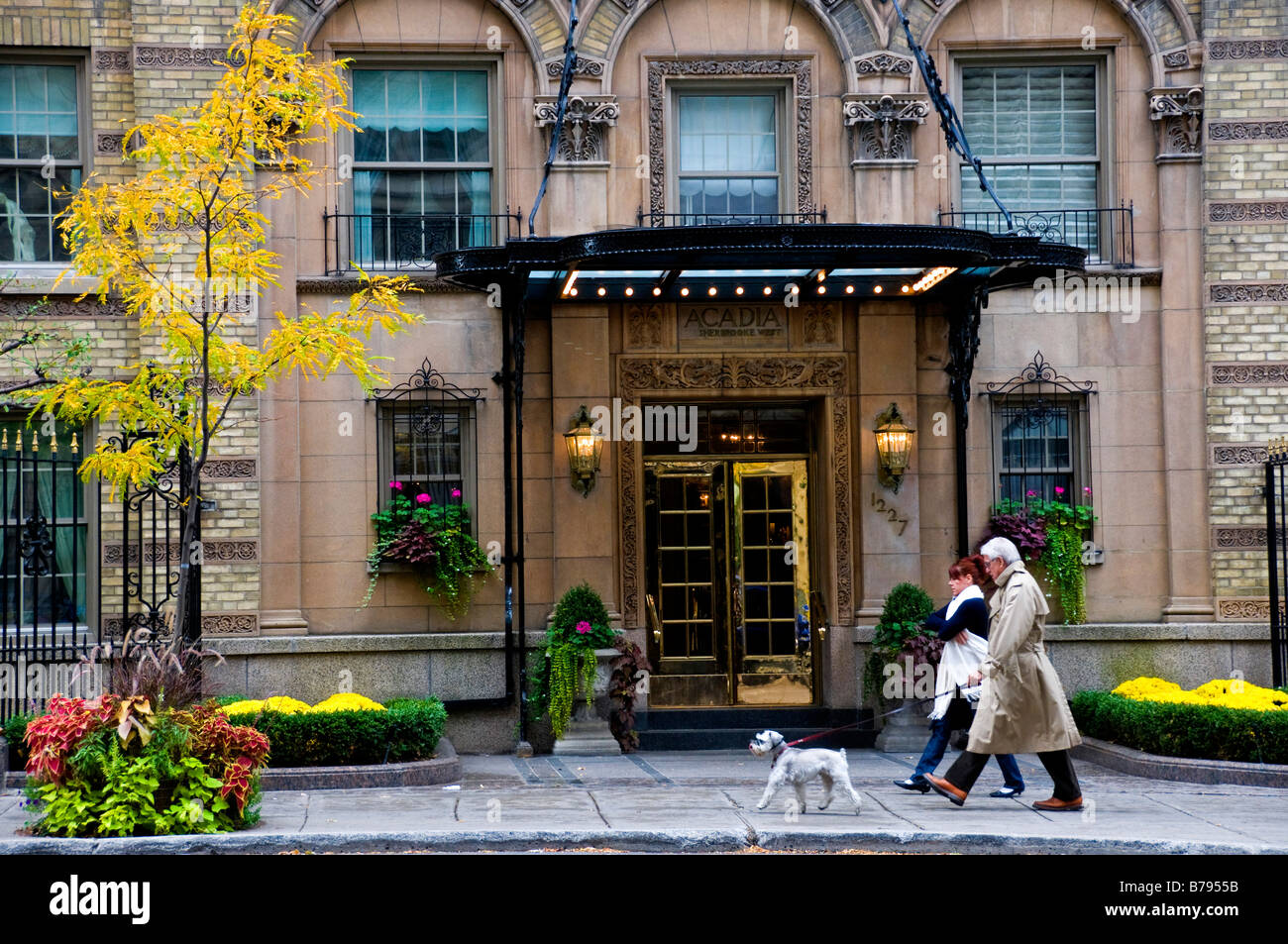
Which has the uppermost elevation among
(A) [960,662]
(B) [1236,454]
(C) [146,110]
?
(C) [146,110]

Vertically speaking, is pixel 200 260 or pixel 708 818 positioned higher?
pixel 200 260

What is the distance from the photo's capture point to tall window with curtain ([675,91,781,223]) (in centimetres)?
1617

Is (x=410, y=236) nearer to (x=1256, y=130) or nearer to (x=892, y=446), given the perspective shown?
(x=892, y=446)

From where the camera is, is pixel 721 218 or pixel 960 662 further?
pixel 721 218

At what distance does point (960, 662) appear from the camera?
11945 mm

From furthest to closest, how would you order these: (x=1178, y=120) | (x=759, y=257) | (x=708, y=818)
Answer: (x=1178, y=120) → (x=759, y=257) → (x=708, y=818)

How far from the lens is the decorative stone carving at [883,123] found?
1577 cm

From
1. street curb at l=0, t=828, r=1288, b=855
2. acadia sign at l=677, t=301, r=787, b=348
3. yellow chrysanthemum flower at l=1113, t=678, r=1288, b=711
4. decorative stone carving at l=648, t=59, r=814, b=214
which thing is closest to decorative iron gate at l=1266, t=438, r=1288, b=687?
yellow chrysanthemum flower at l=1113, t=678, r=1288, b=711

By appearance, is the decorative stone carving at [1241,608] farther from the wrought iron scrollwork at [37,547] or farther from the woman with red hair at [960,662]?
the wrought iron scrollwork at [37,547]

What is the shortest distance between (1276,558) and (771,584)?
17.2ft

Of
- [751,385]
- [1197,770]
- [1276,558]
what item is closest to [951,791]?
[1197,770]

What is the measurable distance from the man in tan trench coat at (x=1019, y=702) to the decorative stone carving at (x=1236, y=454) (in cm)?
572

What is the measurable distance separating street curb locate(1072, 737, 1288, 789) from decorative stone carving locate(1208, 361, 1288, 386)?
4382 mm

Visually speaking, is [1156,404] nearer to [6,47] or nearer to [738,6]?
[738,6]
